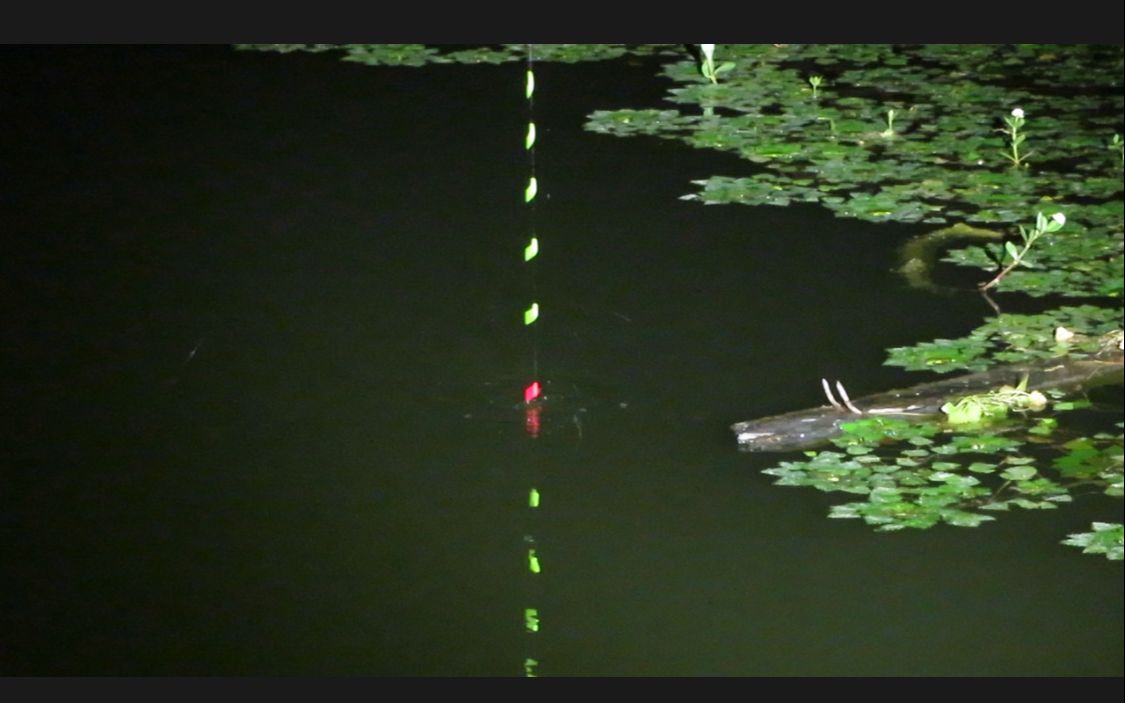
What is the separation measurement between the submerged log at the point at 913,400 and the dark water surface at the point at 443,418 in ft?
0.36

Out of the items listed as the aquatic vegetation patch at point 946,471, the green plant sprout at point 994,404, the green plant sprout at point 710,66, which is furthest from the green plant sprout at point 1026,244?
the green plant sprout at point 710,66

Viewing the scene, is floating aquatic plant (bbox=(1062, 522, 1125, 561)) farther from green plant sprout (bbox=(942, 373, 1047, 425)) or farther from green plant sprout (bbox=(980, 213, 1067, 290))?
green plant sprout (bbox=(980, 213, 1067, 290))

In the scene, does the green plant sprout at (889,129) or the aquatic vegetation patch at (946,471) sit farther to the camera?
the green plant sprout at (889,129)

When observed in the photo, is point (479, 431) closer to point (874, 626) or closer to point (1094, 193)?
point (874, 626)

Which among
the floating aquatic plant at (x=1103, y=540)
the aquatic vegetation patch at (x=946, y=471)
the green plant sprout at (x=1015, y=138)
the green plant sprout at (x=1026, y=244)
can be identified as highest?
the green plant sprout at (x=1015, y=138)

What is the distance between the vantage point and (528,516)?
4219mm

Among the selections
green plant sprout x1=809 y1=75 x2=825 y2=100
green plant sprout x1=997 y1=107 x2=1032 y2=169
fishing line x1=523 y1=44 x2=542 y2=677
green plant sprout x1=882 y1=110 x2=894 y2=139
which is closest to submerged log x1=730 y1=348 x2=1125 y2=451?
fishing line x1=523 y1=44 x2=542 y2=677

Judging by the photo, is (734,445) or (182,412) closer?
(734,445)

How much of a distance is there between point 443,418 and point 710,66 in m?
3.28

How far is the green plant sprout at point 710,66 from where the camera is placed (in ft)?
24.6

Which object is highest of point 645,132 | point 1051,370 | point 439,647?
point 645,132

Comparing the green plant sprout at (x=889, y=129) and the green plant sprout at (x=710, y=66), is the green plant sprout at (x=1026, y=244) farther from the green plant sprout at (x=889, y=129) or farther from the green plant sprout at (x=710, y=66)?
the green plant sprout at (x=710, y=66)

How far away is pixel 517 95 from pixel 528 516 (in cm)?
363

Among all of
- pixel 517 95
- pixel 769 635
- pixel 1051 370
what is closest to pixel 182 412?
pixel 769 635
